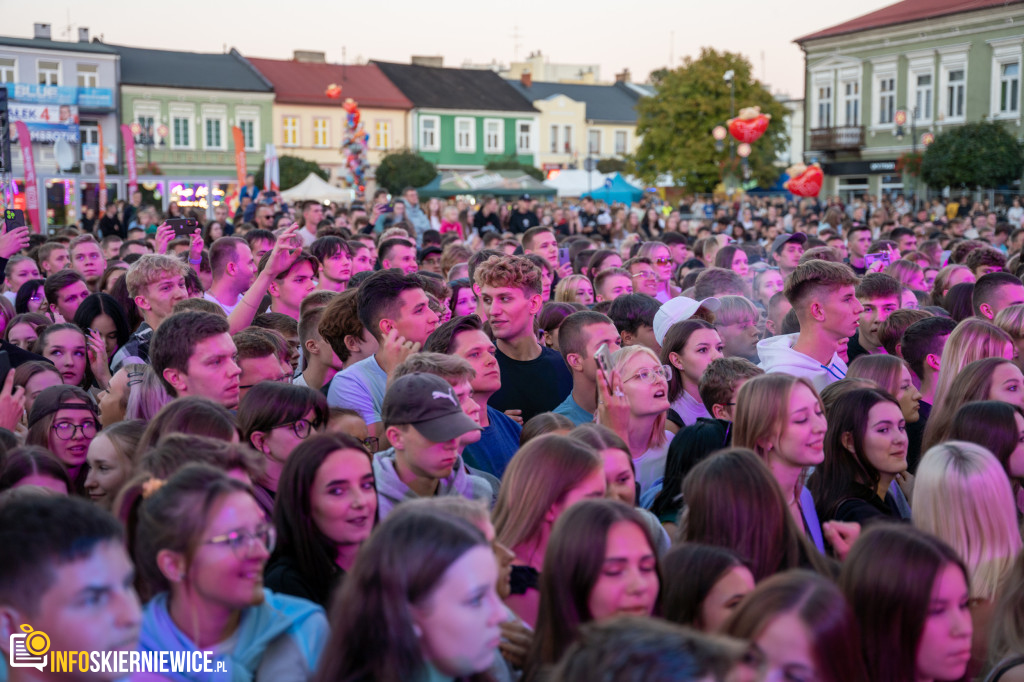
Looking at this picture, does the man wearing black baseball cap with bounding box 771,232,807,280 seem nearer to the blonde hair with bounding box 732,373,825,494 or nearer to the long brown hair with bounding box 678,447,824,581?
the blonde hair with bounding box 732,373,825,494

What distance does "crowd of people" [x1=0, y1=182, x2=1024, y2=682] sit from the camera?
243 centimetres

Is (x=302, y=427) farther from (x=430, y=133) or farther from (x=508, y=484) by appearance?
(x=430, y=133)

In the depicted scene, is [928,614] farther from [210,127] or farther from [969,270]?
[210,127]

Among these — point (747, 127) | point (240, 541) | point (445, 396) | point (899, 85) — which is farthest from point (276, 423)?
point (899, 85)

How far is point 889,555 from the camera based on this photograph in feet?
9.24

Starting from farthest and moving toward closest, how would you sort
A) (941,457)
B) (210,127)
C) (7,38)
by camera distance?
(210,127), (7,38), (941,457)

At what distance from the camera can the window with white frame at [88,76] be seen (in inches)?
1946

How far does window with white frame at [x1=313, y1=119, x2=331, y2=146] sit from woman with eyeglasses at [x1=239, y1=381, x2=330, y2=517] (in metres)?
54.2

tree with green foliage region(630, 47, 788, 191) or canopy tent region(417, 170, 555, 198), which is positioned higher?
tree with green foliage region(630, 47, 788, 191)

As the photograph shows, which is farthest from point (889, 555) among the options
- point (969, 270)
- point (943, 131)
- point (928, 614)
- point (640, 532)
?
point (943, 131)

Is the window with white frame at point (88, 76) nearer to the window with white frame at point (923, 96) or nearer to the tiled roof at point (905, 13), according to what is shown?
the tiled roof at point (905, 13)

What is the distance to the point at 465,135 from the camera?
198 feet

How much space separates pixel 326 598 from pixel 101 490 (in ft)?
4.11
